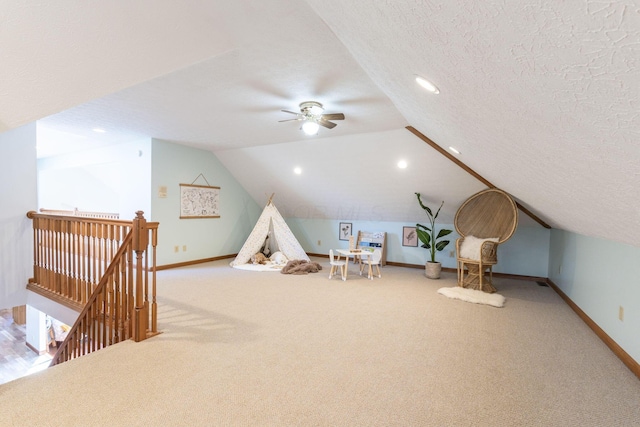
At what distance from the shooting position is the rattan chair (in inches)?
175

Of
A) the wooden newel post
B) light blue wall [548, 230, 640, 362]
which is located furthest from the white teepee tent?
light blue wall [548, 230, 640, 362]

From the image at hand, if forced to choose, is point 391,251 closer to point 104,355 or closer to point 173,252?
point 173,252

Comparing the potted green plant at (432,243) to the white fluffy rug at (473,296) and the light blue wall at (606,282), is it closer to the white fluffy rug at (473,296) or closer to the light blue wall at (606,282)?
the white fluffy rug at (473,296)

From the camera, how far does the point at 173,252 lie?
5.83 metres

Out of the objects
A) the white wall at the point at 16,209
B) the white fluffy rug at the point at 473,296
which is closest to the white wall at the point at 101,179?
the white wall at the point at 16,209

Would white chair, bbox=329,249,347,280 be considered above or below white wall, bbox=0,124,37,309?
below

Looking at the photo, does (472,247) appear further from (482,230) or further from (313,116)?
(313,116)

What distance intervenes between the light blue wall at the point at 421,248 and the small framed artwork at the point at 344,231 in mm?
102

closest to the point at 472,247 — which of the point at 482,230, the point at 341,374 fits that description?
the point at 482,230

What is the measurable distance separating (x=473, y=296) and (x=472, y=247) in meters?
0.81

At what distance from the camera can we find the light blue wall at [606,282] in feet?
8.04

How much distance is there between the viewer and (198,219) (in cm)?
629

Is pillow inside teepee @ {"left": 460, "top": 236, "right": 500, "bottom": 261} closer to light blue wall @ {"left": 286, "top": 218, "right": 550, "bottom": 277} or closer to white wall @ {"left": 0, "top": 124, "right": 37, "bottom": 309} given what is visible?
light blue wall @ {"left": 286, "top": 218, "right": 550, "bottom": 277}

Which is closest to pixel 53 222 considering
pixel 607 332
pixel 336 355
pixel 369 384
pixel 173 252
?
pixel 173 252
